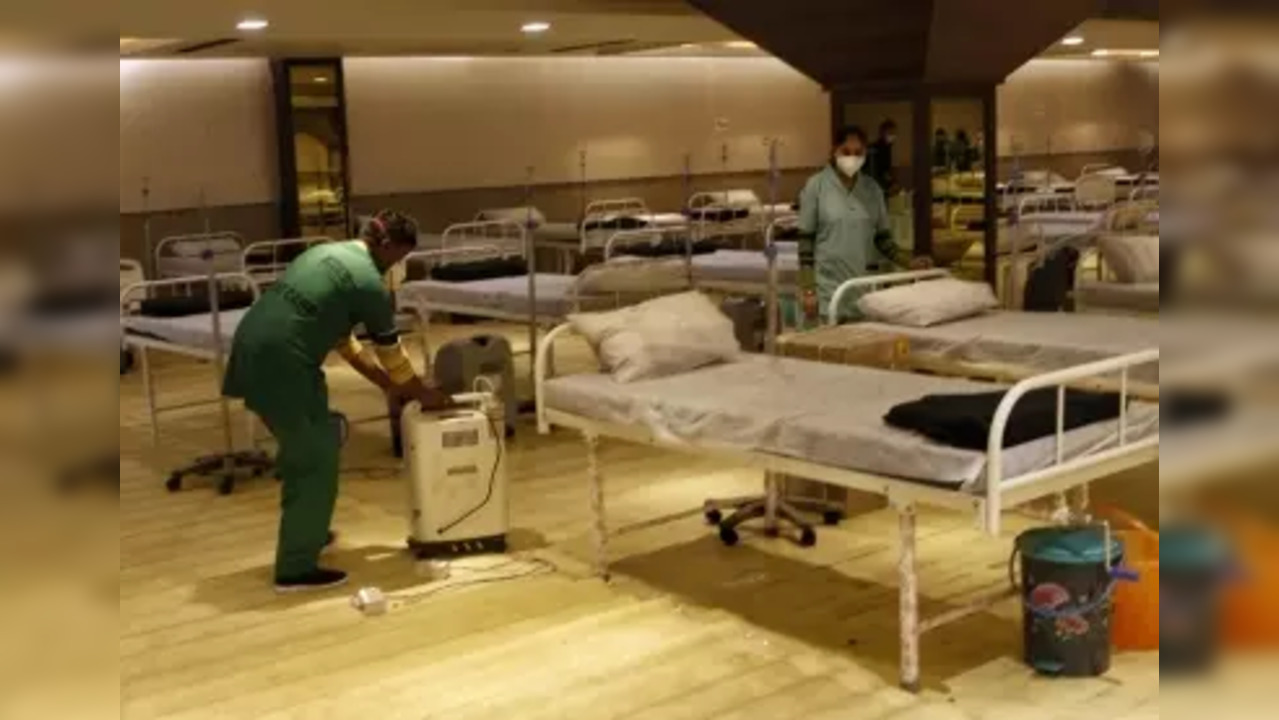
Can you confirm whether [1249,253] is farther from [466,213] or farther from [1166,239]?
[466,213]

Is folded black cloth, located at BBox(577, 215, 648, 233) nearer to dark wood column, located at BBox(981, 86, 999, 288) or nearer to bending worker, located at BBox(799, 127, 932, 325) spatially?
dark wood column, located at BBox(981, 86, 999, 288)

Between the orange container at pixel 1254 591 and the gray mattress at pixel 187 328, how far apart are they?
5759mm

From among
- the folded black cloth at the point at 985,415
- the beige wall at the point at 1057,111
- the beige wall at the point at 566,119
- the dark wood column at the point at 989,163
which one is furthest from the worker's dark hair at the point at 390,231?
the beige wall at the point at 1057,111

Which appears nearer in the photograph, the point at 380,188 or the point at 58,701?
the point at 58,701

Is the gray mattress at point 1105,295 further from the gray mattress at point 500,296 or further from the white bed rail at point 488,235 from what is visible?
the white bed rail at point 488,235

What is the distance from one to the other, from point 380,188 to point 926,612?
25.3 ft

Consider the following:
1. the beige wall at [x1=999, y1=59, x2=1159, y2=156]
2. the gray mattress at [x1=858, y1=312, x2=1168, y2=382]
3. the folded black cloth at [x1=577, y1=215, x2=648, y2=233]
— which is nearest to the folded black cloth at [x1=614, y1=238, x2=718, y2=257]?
the folded black cloth at [x1=577, y1=215, x2=648, y2=233]

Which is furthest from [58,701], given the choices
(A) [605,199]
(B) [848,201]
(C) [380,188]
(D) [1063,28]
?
(A) [605,199]

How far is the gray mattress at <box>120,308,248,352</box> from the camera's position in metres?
6.18

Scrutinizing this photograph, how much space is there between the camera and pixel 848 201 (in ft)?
20.4

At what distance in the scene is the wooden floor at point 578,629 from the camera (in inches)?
146

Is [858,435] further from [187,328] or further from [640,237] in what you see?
[640,237]

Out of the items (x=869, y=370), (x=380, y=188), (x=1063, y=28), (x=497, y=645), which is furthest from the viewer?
(x=380, y=188)

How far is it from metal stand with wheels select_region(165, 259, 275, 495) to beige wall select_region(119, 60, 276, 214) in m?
4.07
